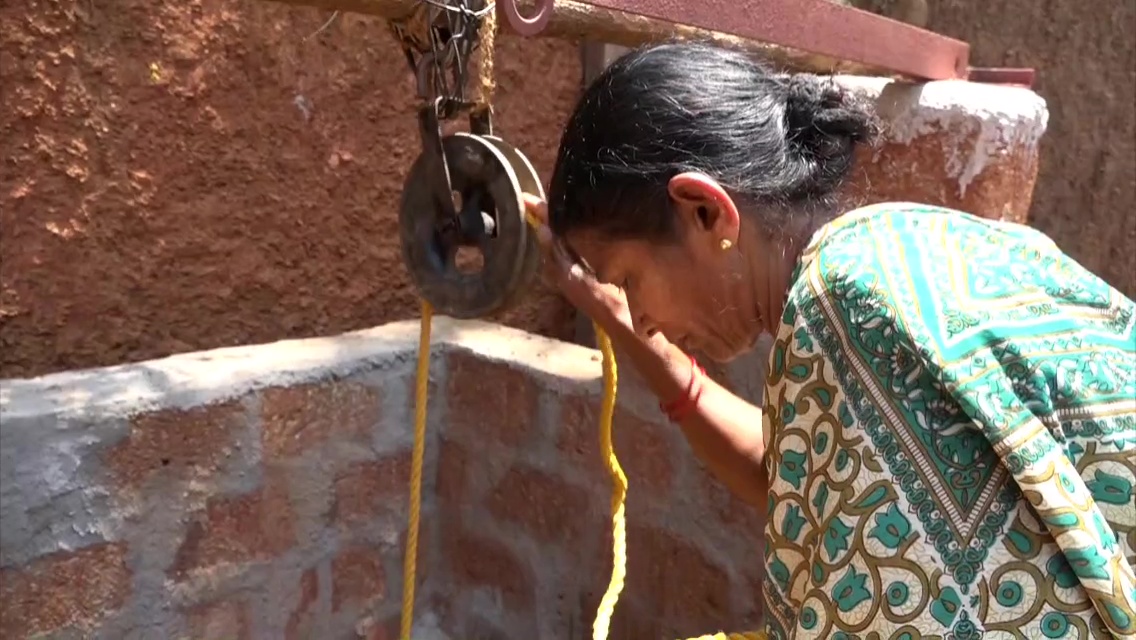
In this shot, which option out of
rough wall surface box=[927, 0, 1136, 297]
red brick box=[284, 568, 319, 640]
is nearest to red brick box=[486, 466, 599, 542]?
red brick box=[284, 568, 319, 640]

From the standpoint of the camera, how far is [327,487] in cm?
150

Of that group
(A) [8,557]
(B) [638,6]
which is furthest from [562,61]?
(A) [8,557]

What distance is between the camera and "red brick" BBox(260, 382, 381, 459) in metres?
1.39

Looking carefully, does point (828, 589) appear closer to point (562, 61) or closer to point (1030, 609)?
point (1030, 609)

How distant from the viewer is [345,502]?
5.01 ft

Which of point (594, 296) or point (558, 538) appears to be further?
point (558, 538)

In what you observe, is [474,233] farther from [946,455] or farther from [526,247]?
[946,455]

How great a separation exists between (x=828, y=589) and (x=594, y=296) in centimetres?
46

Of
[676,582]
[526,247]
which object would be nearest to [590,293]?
[526,247]

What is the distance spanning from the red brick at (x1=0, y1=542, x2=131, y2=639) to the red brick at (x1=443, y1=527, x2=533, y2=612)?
23.0 inches

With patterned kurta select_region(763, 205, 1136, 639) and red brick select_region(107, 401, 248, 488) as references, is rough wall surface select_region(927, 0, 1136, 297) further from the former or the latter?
red brick select_region(107, 401, 248, 488)

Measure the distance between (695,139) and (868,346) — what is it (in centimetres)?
23

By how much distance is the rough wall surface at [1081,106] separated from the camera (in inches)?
75.2

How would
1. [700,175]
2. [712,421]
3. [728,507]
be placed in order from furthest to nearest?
[728,507], [712,421], [700,175]
